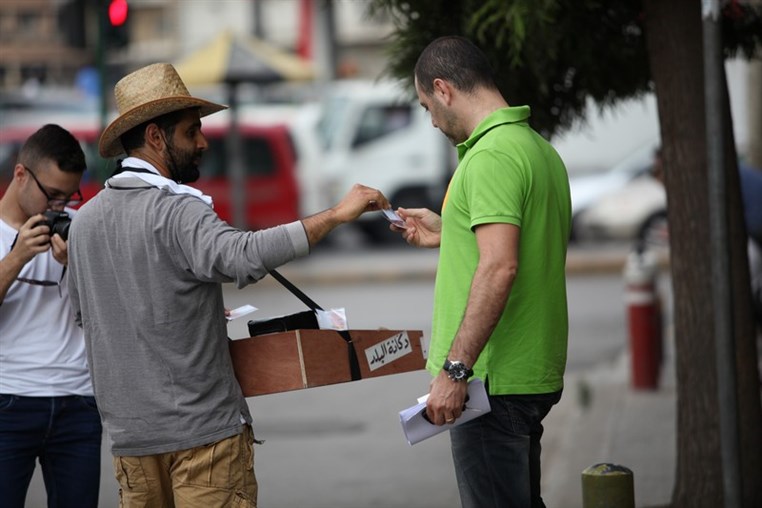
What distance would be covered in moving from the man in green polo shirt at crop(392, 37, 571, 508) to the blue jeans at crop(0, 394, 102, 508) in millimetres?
1378

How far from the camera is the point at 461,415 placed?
3.87m

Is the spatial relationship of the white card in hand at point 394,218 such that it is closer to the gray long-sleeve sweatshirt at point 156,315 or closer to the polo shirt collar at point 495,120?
the polo shirt collar at point 495,120

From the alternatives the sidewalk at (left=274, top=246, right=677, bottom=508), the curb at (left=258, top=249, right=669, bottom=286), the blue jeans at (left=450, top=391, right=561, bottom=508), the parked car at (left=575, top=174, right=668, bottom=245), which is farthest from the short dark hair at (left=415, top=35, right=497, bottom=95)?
the parked car at (left=575, top=174, right=668, bottom=245)

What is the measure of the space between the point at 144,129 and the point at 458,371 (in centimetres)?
121

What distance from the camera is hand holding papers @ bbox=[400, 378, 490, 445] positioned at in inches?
152

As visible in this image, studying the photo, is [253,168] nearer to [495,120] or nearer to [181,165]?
[181,165]

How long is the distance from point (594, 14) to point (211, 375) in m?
3.20

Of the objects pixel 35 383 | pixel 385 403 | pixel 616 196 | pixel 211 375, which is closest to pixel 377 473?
pixel 385 403

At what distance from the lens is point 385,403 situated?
10.7 m

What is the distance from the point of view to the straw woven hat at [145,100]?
4051mm

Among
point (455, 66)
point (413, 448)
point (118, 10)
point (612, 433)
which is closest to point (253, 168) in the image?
point (118, 10)

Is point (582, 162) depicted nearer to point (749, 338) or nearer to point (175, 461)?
point (749, 338)

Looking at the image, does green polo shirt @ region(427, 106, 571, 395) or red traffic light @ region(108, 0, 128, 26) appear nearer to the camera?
green polo shirt @ region(427, 106, 571, 395)

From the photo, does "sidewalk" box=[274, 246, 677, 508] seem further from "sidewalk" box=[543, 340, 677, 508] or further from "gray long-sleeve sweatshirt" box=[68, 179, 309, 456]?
"gray long-sleeve sweatshirt" box=[68, 179, 309, 456]
